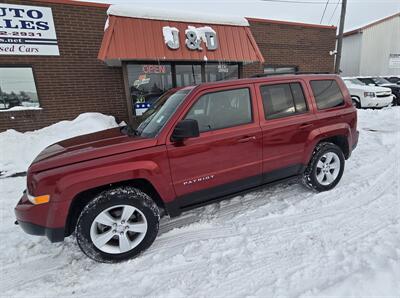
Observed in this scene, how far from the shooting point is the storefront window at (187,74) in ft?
27.8

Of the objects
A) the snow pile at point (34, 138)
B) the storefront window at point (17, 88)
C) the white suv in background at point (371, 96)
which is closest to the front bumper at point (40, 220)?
the snow pile at point (34, 138)

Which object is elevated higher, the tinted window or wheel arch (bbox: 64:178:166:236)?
the tinted window

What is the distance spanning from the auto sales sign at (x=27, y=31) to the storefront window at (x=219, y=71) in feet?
15.9

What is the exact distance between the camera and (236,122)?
9.96 ft

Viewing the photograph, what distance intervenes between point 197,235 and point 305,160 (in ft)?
6.33

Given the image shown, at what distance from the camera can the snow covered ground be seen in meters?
2.19

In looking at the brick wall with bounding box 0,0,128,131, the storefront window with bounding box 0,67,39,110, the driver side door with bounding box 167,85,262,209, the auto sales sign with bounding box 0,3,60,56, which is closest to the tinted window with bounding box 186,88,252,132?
the driver side door with bounding box 167,85,262,209

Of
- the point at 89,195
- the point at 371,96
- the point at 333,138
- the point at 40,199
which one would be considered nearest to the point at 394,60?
the point at 371,96

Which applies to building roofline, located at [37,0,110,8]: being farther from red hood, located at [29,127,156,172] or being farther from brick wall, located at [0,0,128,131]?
red hood, located at [29,127,156,172]

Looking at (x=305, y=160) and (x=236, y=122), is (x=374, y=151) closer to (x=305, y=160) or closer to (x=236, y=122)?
(x=305, y=160)

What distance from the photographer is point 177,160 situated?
2.70 m

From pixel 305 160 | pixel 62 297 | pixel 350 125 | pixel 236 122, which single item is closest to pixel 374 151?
pixel 350 125

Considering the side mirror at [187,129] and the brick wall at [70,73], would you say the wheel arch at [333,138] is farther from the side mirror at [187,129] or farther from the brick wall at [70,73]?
the brick wall at [70,73]

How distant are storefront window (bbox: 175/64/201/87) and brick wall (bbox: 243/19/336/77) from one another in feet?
7.94
